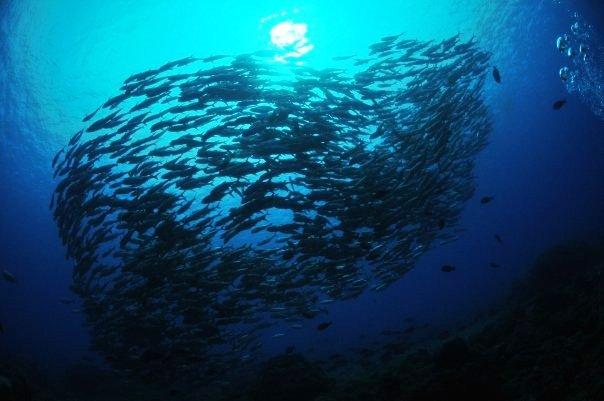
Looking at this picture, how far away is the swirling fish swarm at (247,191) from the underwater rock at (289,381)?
2.98ft

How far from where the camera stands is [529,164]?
62188mm

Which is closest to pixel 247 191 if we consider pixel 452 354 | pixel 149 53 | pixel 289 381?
pixel 452 354

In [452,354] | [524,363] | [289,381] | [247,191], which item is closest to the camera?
[524,363]

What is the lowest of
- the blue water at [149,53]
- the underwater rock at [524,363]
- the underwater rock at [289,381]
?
the underwater rock at [524,363]

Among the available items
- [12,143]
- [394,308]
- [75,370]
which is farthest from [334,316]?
[12,143]

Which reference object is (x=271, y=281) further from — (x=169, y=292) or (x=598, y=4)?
(x=598, y=4)

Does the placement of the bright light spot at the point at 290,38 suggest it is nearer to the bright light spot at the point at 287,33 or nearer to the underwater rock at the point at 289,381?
the bright light spot at the point at 287,33

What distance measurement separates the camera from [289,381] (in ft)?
36.4

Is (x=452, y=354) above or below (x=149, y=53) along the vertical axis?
below

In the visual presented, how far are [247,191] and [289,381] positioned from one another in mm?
6511

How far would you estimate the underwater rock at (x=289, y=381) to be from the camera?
35.3 feet

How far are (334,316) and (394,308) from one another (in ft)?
49.8

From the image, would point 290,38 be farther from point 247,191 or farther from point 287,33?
point 247,191

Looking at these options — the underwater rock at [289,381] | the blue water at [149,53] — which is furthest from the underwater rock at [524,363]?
the blue water at [149,53]
